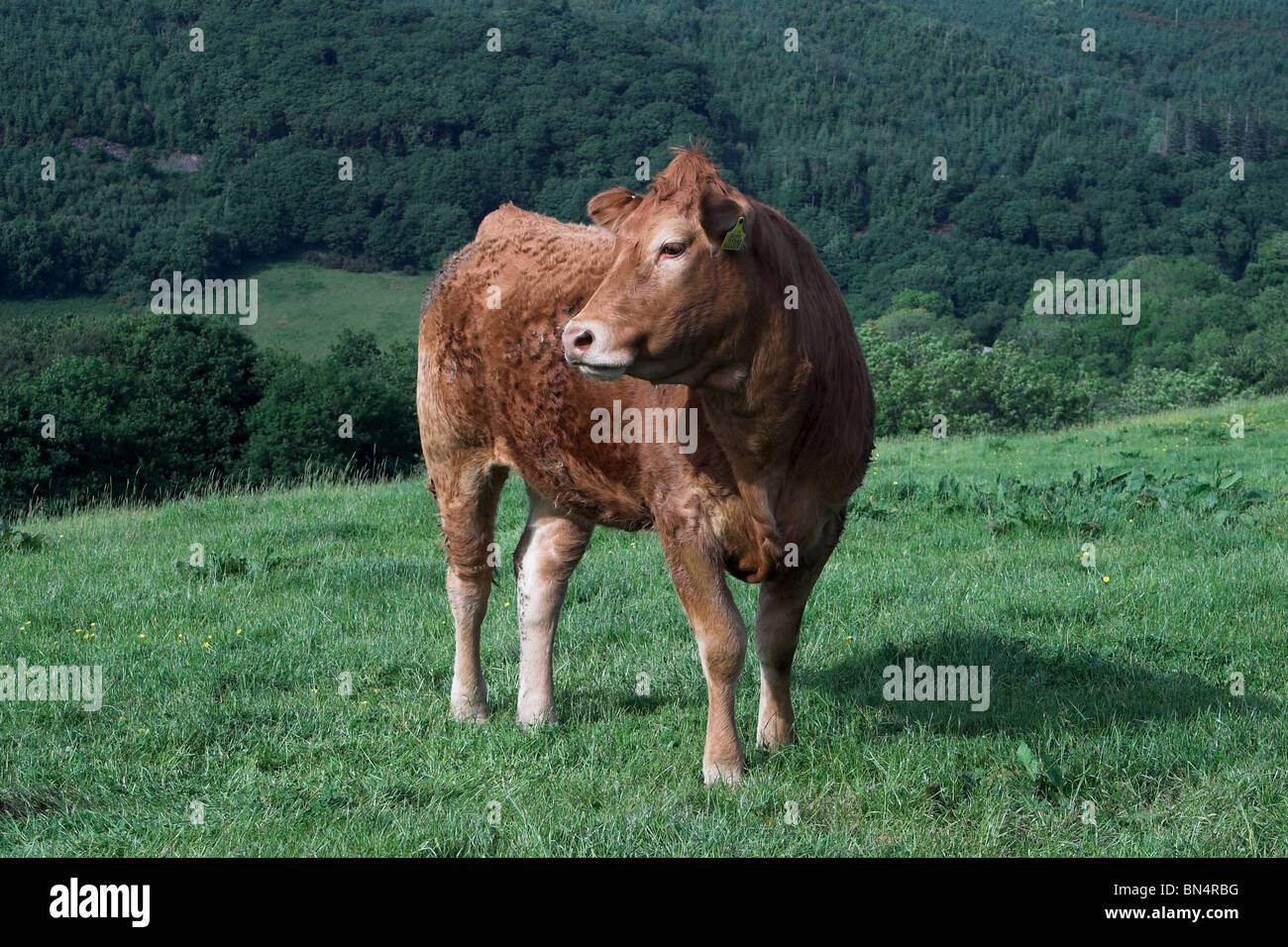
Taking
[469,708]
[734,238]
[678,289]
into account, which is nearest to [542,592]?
[469,708]

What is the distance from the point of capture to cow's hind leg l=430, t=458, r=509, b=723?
639 centimetres

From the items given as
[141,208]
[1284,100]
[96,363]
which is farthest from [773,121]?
[96,363]

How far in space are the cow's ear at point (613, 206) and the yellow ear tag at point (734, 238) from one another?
478mm

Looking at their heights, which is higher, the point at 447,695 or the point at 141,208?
the point at 447,695

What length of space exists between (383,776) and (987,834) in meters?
2.69

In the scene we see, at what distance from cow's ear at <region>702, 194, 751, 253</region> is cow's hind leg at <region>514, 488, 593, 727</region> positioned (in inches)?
93.2

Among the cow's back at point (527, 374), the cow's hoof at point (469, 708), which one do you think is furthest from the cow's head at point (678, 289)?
the cow's hoof at point (469, 708)

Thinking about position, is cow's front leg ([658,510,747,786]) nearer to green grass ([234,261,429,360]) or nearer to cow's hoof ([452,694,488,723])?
cow's hoof ([452,694,488,723])

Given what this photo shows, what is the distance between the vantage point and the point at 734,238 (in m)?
4.29

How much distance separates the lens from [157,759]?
18.0 ft

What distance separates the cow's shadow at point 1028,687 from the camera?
5645 millimetres

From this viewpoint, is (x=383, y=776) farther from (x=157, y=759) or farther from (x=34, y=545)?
(x=34, y=545)

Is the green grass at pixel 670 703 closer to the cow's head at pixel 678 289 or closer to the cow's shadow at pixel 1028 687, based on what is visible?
the cow's shadow at pixel 1028 687

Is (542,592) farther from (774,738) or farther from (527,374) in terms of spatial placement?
(774,738)
